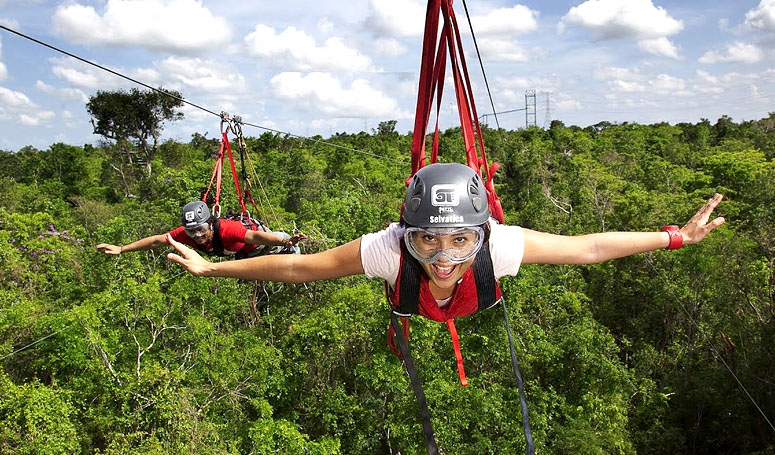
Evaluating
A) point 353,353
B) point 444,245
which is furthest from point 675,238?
point 353,353

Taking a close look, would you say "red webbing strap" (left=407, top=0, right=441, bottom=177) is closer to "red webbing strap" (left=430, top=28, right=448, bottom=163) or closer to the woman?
"red webbing strap" (left=430, top=28, right=448, bottom=163)

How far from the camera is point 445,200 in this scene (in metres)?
2.99

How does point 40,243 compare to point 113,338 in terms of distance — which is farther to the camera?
point 40,243

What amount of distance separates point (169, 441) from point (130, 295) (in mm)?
4868

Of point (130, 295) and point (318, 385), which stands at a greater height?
→ point (130, 295)

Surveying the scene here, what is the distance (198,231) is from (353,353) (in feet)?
42.2

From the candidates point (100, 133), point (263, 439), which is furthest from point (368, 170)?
point (263, 439)

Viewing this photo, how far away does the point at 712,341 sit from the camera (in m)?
21.5

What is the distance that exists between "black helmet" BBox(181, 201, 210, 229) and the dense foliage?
26.6 feet

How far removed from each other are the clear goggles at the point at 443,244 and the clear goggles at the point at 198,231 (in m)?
3.60

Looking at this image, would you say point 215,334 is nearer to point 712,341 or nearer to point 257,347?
point 257,347

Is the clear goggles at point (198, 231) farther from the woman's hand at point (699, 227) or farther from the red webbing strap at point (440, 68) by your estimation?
the woman's hand at point (699, 227)

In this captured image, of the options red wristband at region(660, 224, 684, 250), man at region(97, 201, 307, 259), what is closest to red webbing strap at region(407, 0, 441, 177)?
red wristband at region(660, 224, 684, 250)

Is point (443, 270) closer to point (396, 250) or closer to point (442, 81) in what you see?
point (396, 250)
